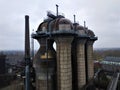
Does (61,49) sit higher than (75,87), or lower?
higher

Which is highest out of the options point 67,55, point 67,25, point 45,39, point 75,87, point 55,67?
point 67,25

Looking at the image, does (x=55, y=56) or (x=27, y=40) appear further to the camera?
(x=27, y=40)

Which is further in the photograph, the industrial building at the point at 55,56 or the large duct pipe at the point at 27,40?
the large duct pipe at the point at 27,40

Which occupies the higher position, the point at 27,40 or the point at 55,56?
the point at 27,40

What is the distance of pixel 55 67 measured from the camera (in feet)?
98.7

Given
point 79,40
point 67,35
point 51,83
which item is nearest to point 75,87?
point 51,83

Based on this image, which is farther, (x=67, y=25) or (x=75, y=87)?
(x=75, y=87)

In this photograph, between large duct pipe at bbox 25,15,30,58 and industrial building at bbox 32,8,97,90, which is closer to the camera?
industrial building at bbox 32,8,97,90

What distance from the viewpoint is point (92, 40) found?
43.7 meters

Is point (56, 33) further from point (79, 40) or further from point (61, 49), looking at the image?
point (79, 40)

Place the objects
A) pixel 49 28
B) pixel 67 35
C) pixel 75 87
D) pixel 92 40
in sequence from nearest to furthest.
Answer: pixel 67 35, pixel 49 28, pixel 75 87, pixel 92 40

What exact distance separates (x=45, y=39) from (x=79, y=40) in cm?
785

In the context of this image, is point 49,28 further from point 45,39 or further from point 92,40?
point 92,40

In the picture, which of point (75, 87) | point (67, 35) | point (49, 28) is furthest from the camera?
point (75, 87)
